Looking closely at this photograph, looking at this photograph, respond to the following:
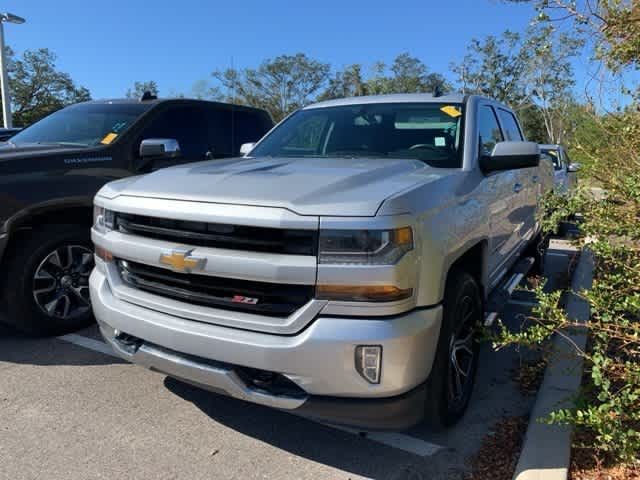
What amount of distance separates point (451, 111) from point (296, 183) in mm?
1696

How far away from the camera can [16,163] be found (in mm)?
3936

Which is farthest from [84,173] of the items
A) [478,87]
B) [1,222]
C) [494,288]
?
[478,87]

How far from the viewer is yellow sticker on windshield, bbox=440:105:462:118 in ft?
12.4

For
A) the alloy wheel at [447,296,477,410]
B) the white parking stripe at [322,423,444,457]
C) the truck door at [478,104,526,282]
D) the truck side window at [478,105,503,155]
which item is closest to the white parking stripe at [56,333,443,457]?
the white parking stripe at [322,423,444,457]

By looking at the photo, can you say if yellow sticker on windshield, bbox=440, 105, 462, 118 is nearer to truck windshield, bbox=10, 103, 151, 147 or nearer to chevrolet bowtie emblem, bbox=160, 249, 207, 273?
chevrolet bowtie emblem, bbox=160, 249, 207, 273

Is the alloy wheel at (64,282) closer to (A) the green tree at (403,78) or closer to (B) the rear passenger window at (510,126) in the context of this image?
(B) the rear passenger window at (510,126)

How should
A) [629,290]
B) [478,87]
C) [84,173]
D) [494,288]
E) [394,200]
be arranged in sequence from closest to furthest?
1. [394,200]
2. [629,290]
3. [494,288]
4. [84,173]
5. [478,87]

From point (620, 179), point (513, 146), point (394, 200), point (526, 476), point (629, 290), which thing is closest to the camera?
point (394, 200)

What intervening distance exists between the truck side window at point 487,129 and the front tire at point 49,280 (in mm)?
3237

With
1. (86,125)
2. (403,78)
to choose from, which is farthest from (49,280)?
(403,78)

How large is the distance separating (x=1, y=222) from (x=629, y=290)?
4.07 metres

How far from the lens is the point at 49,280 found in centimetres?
424

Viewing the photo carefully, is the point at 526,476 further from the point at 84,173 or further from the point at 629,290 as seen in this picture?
the point at 84,173

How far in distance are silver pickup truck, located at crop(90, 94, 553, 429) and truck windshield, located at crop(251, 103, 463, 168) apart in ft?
0.96
